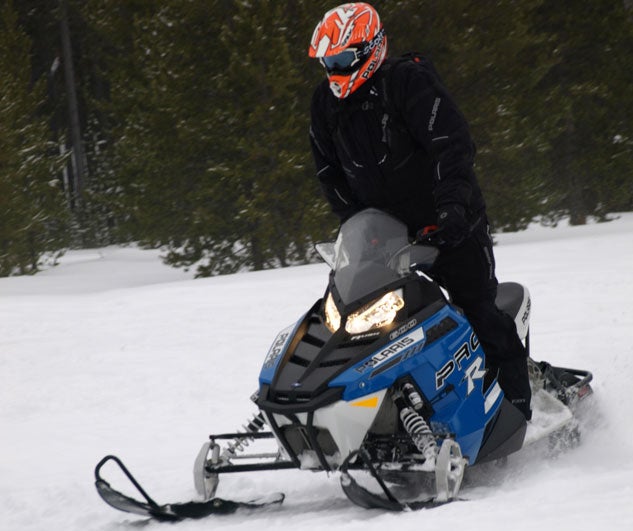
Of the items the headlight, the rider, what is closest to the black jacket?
the rider

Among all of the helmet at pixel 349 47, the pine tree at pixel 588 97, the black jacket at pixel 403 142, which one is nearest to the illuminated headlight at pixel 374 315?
the black jacket at pixel 403 142

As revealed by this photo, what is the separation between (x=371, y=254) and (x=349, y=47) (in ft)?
2.81

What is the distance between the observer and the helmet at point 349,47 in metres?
3.61

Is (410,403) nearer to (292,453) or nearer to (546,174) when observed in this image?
(292,453)

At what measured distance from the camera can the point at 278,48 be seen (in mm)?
13391

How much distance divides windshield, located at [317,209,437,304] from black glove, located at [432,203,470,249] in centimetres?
11

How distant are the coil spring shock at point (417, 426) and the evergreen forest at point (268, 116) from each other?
10.5 metres

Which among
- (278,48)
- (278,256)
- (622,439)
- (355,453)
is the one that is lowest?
(278,256)

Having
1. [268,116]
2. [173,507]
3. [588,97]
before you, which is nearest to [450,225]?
[173,507]

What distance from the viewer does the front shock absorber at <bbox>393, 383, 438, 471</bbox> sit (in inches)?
133

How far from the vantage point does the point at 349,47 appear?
3.61 meters

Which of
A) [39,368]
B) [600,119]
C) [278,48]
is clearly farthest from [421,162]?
[600,119]

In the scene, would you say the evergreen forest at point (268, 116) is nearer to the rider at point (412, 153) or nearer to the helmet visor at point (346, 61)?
the rider at point (412, 153)

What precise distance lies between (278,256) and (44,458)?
10.3 meters
